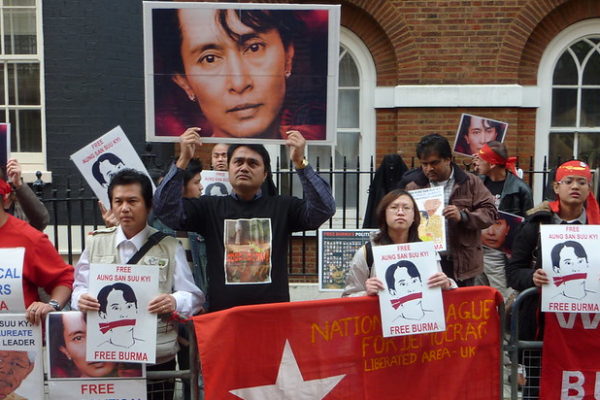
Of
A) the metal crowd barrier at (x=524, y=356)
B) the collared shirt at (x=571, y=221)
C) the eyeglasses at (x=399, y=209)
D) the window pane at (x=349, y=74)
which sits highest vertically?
the window pane at (x=349, y=74)

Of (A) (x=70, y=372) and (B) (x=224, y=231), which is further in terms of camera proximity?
(B) (x=224, y=231)

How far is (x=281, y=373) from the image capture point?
3.19 m

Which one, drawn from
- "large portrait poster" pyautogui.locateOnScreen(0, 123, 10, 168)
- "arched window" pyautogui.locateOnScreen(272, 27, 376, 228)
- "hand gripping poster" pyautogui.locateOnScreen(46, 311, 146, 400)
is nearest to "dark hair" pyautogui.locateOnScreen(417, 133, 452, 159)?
"hand gripping poster" pyautogui.locateOnScreen(46, 311, 146, 400)

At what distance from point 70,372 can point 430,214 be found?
96.7 inches

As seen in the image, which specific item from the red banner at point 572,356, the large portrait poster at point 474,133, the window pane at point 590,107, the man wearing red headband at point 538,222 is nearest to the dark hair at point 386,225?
the man wearing red headband at point 538,222

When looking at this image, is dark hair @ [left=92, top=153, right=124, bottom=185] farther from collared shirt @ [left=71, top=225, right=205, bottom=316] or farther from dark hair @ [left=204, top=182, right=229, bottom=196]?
collared shirt @ [left=71, top=225, right=205, bottom=316]

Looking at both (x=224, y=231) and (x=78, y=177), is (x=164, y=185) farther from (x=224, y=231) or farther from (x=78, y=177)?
(x=78, y=177)

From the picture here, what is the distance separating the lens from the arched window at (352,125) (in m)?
8.41

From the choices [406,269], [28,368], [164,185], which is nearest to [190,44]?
[164,185]

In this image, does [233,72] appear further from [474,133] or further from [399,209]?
[474,133]

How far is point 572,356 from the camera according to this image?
3.45 metres

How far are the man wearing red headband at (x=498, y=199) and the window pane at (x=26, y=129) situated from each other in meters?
5.89

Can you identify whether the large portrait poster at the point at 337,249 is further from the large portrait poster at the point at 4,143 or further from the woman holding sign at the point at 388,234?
the large portrait poster at the point at 4,143

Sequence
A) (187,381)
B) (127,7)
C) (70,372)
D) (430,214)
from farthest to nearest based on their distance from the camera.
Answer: (127,7)
(430,214)
(187,381)
(70,372)
